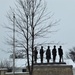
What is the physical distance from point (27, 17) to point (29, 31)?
133cm

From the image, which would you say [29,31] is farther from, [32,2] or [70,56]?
[70,56]

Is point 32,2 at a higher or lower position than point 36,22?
higher

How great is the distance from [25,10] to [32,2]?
982 millimetres

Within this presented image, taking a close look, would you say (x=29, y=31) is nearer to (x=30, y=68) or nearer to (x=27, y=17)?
(x=27, y=17)

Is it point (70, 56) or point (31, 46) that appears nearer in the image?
point (31, 46)

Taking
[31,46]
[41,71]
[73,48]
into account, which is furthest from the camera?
[73,48]

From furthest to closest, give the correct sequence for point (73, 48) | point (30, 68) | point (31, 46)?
point (73, 48), point (30, 68), point (31, 46)

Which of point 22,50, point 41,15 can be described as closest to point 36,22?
point 41,15

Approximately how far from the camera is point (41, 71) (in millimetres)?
36750

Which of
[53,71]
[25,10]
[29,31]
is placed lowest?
[53,71]

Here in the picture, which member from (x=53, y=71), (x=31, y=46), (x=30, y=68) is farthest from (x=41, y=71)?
(x=31, y=46)

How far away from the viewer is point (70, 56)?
358ft

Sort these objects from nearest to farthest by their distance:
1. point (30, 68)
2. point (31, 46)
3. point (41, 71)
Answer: point (31, 46), point (30, 68), point (41, 71)

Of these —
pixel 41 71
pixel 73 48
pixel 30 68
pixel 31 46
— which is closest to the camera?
pixel 31 46
